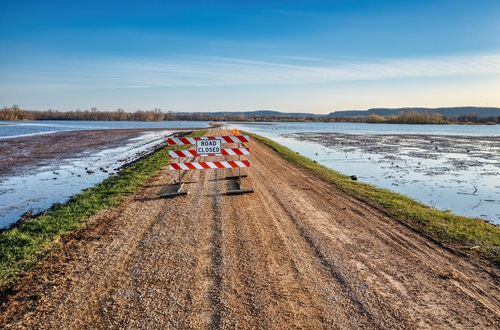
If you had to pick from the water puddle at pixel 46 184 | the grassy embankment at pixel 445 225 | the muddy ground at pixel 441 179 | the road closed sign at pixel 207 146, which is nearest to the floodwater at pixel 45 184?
the water puddle at pixel 46 184

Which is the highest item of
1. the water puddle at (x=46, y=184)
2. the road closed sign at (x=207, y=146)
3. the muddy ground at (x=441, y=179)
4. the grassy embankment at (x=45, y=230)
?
the road closed sign at (x=207, y=146)

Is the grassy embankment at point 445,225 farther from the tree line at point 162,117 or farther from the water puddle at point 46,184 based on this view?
the tree line at point 162,117

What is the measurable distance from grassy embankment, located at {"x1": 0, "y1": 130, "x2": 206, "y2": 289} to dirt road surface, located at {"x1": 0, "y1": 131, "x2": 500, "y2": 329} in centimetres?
33

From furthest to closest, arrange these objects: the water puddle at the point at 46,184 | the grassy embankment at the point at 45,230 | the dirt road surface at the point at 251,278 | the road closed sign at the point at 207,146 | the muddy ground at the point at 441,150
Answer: the muddy ground at the point at 441,150 < the road closed sign at the point at 207,146 < the water puddle at the point at 46,184 < the grassy embankment at the point at 45,230 < the dirt road surface at the point at 251,278

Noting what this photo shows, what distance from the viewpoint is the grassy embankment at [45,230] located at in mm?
5931

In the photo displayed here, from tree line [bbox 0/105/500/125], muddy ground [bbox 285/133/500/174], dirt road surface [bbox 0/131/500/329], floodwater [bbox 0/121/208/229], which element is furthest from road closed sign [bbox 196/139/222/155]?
tree line [bbox 0/105/500/125]

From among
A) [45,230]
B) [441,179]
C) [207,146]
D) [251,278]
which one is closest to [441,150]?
[441,179]

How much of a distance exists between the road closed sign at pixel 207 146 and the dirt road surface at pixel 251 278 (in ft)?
10.7

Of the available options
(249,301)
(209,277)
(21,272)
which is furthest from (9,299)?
(249,301)

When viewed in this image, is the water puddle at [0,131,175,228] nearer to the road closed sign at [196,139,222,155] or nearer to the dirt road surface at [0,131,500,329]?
the dirt road surface at [0,131,500,329]

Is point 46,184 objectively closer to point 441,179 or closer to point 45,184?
point 45,184

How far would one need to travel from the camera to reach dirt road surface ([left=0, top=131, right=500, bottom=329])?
174 inches

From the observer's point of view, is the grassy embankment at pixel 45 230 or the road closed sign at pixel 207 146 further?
the road closed sign at pixel 207 146

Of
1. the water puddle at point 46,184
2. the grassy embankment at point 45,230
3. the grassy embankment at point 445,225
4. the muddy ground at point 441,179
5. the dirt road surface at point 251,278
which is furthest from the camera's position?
the muddy ground at point 441,179
